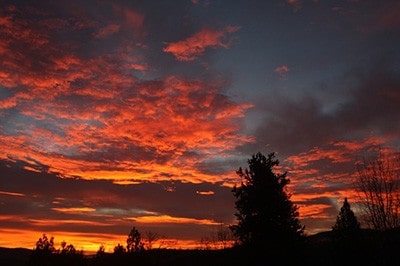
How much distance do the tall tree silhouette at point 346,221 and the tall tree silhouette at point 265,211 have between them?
12.2 meters

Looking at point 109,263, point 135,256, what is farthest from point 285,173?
point 109,263

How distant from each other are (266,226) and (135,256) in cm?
3059

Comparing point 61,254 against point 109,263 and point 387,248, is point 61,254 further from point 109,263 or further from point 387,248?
point 387,248

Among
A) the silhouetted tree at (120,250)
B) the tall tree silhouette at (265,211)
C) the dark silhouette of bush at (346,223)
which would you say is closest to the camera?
the tall tree silhouette at (265,211)

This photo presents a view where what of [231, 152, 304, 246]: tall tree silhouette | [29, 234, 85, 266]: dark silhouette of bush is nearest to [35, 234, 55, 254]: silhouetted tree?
[29, 234, 85, 266]: dark silhouette of bush

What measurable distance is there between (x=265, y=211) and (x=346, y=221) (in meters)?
15.4

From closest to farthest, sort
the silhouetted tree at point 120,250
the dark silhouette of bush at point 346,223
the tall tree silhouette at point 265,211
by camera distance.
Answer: the tall tree silhouette at point 265,211
the dark silhouette of bush at point 346,223
the silhouetted tree at point 120,250

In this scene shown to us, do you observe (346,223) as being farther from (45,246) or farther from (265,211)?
(45,246)

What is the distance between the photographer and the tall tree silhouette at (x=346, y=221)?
40.2 metres

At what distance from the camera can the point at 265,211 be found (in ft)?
99.5

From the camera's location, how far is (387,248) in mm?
23281

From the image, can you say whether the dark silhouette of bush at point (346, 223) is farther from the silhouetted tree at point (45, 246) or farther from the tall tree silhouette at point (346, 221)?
the silhouetted tree at point (45, 246)

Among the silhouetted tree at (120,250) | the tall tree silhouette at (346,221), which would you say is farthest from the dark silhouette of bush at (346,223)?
the silhouetted tree at (120,250)

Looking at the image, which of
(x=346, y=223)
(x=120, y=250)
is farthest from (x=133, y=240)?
(x=346, y=223)
